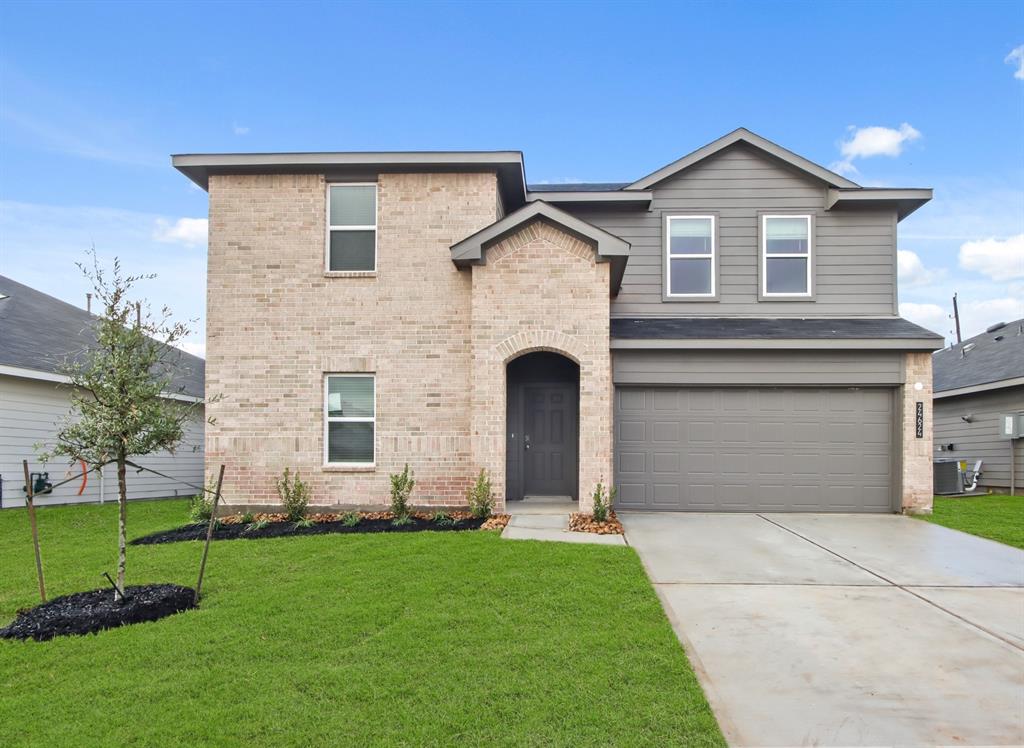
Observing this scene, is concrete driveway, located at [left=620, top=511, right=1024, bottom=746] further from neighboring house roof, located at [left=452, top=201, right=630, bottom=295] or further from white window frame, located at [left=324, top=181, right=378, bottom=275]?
white window frame, located at [left=324, top=181, right=378, bottom=275]

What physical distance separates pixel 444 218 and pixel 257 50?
786 cm

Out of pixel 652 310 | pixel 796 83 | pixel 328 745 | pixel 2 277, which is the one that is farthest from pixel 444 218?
pixel 2 277

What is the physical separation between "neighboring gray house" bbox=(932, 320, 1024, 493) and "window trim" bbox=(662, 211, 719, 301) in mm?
9318

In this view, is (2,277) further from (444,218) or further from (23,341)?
(444,218)

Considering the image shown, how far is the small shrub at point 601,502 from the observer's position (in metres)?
9.64

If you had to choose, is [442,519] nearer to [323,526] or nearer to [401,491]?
[401,491]

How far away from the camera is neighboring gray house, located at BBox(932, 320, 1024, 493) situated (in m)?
16.1

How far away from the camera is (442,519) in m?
9.88

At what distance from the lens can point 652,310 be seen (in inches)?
488

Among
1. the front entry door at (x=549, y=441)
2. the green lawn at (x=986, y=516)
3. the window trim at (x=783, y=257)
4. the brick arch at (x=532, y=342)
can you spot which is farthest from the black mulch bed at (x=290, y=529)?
the green lawn at (x=986, y=516)

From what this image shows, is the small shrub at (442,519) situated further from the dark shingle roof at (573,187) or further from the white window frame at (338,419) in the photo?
the dark shingle roof at (573,187)

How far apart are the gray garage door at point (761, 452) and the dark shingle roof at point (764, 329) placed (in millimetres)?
1040

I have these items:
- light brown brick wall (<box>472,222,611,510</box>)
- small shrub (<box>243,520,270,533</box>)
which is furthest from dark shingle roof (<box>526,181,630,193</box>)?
small shrub (<box>243,520,270,533</box>)

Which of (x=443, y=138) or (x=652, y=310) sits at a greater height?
(x=443, y=138)
